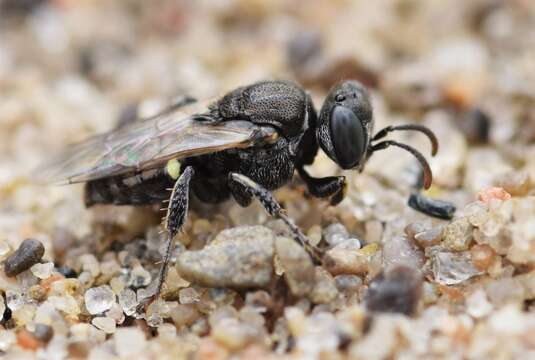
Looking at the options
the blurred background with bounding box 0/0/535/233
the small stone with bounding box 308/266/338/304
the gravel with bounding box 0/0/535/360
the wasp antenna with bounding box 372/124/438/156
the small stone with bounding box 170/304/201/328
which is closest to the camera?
the gravel with bounding box 0/0/535/360

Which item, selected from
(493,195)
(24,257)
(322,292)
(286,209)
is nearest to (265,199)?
(286,209)

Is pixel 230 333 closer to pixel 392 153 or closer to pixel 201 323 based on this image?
pixel 201 323

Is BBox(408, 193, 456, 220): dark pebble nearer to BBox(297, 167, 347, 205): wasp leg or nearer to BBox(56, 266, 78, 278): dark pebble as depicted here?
BBox(297, 167, 347, 205): wasp leg

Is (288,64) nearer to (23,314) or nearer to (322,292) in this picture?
(322,292)

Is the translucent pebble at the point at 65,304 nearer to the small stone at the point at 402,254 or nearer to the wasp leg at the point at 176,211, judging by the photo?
the wasp leg at the point at 176,211

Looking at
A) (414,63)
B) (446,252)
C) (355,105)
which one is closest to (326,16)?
(414,63)

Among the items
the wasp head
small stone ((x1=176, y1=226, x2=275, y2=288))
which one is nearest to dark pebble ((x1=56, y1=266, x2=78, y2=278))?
small stone ((x1=176, y1=226, x2=275, y2=288))

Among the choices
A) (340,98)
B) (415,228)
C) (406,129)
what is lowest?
(415,228)
